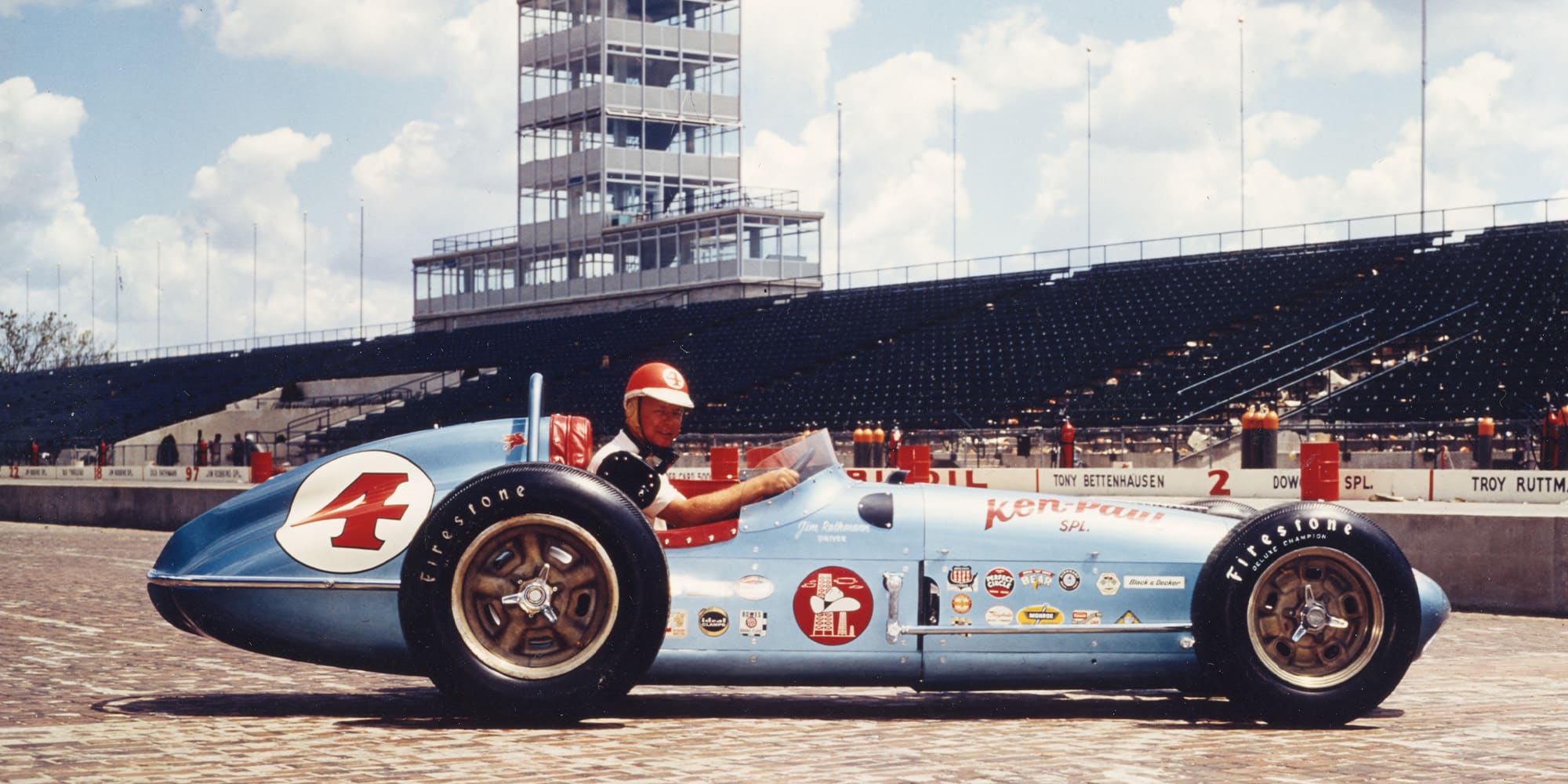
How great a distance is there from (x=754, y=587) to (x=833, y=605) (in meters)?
0.32

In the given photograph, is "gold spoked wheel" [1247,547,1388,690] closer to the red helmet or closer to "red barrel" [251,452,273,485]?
the red helmet

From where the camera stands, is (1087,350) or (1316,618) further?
(1087,350)

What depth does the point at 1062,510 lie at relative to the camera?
711 centimetres

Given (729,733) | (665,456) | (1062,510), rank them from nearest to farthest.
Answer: (729,733) → (1062,510) → (665,456)

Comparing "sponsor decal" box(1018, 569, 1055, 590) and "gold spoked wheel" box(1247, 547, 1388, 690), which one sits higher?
"sponsor decal" box(1018, 569, 1055, 590)

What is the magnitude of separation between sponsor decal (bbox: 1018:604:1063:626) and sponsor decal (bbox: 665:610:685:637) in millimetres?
1351

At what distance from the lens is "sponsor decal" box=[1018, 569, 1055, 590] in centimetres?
688

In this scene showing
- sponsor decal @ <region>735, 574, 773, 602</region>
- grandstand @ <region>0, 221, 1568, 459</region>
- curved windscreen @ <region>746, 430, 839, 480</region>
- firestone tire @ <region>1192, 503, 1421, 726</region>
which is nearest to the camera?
firestone tire @ <region>1192, 503, 1421, 726</region>

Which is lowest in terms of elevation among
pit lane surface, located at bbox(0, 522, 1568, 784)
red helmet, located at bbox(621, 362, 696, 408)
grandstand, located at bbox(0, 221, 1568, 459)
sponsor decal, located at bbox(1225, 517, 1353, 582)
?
pit lane surface, located at bbox(0, 522, 1568, 784)

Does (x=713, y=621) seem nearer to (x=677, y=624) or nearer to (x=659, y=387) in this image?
(x=677, y=624)

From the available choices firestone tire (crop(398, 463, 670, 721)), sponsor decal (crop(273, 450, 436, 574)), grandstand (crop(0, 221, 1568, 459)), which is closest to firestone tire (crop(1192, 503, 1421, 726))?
firestone tire (crop(398, 463, 670, 721))

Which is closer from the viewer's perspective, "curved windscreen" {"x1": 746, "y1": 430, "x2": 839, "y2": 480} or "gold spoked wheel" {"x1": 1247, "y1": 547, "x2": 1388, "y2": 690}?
"gold spoked wheel" {"x1": 1247, "y1": 547, "x2": 1388, "y2": 690}

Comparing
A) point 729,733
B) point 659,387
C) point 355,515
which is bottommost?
point 729,733

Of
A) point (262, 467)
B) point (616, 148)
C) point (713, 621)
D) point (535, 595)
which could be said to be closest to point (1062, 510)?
point (713, 621)
